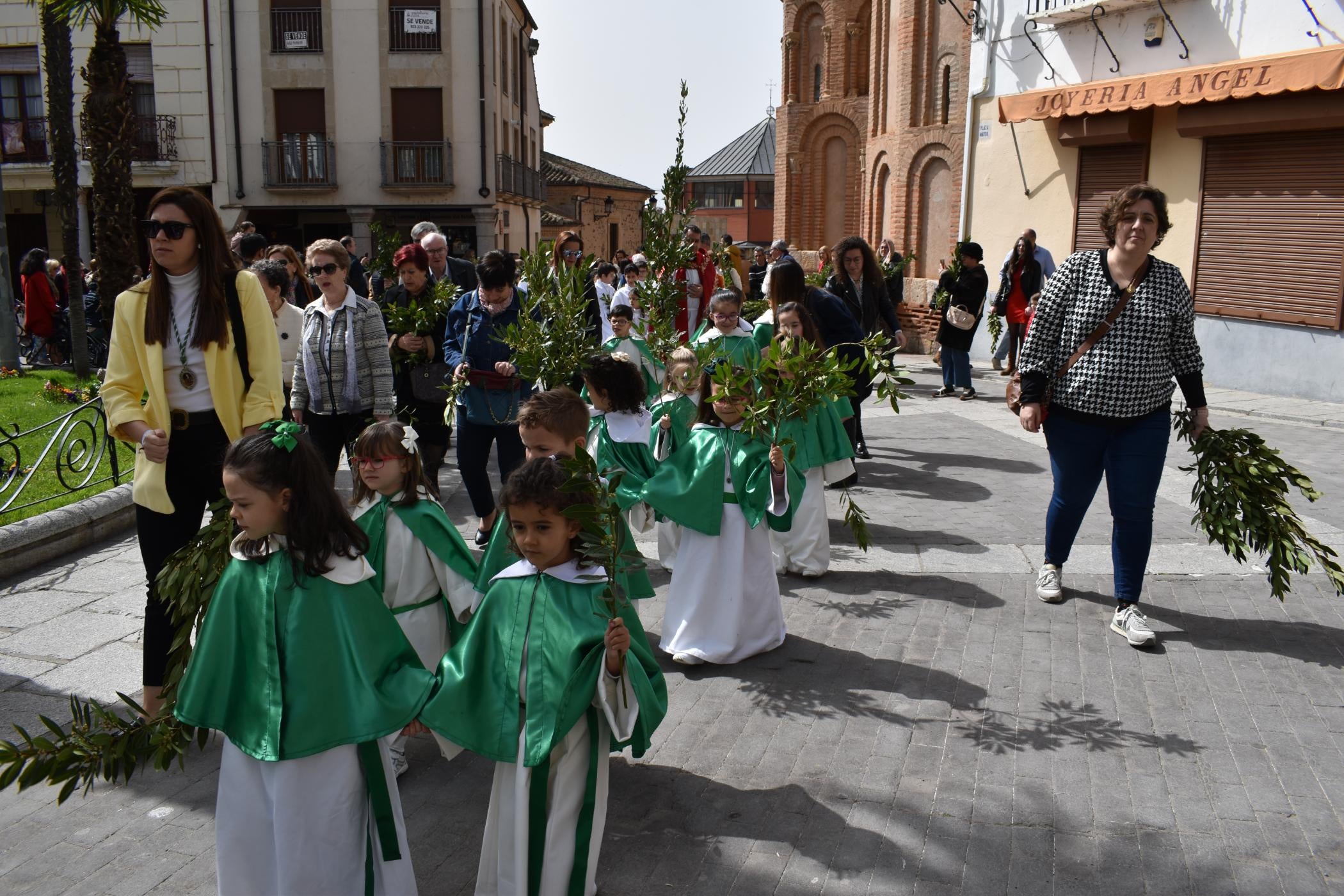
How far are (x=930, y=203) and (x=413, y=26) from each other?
1681 cm

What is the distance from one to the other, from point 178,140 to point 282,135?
107 inches

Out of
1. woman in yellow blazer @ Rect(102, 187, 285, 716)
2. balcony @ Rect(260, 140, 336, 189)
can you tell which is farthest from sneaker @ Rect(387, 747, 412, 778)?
balcony @ Rect(260, 140, 336, 189)

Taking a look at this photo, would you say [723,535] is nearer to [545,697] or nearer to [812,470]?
[812,470]

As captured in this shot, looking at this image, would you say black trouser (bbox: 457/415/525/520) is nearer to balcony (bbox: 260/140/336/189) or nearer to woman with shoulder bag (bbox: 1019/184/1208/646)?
woman with shoulder bag (bbox: 1019/184/1208/646)

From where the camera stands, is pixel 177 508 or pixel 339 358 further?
pixel 339 358

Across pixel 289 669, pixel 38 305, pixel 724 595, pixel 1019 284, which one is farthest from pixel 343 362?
pixel 38 305

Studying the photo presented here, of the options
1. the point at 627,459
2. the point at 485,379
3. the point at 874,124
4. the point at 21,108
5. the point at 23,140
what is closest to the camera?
the point at 627,459

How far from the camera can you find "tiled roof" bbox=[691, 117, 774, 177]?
74.8 m

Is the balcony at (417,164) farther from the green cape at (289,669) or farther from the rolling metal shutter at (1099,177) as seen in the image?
the green cape at (289,669)

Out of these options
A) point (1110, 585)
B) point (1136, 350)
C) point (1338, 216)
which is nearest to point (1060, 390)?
point (1136, 350)

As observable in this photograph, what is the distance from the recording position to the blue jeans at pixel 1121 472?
549cm

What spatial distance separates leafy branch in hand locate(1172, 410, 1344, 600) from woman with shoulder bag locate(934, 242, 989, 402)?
24.2 feet

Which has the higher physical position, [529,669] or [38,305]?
[38,305]

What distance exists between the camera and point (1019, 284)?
45.3ft
